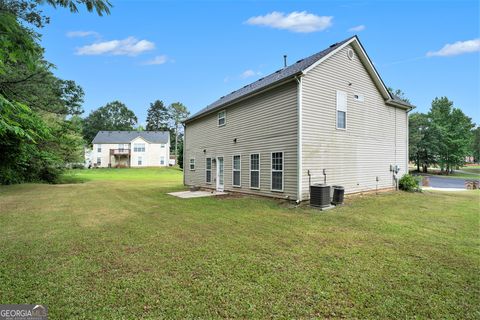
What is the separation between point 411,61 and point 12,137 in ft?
82.7

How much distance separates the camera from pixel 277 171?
9.95 metres

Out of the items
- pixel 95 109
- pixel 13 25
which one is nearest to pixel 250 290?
pixel 13 25

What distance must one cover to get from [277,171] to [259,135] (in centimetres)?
196

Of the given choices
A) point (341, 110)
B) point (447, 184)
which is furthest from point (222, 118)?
point (447, 184)

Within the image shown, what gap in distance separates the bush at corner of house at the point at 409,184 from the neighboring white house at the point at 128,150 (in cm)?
4239

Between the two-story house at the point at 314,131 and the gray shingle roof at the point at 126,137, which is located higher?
the gray shingle roof at the point at 126,137

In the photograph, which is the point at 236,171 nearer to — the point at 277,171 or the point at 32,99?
the point at 277,171

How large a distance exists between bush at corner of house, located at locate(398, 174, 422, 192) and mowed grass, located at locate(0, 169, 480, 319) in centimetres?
670

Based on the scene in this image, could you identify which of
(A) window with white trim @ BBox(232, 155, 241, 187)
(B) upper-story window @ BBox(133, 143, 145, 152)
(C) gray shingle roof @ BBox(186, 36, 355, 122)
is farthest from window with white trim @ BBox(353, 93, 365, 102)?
(B) upper-story window @ BBox(133, 143, 145, 152)

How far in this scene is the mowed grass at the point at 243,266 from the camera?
8.86 ft

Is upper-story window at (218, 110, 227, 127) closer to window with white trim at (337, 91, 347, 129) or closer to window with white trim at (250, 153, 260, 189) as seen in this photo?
window with white trim at (250, 153, 260, 189)

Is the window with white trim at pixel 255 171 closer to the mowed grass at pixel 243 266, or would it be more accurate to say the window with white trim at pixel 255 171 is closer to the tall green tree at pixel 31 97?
the mowed grass at pixel 243 266

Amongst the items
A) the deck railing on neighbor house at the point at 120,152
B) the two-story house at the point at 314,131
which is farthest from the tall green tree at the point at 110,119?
the two-story house at the point at 314,131

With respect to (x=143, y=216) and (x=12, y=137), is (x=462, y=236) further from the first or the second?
(x=12, y=137)
